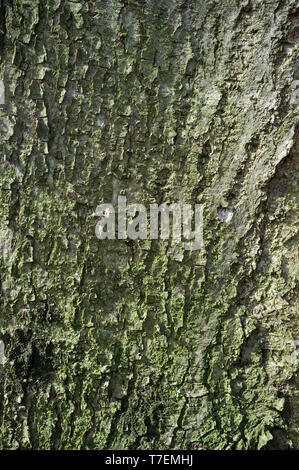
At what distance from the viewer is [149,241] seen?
1.39m

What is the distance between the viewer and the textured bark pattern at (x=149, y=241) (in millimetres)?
1353

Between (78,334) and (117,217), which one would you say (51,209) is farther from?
(78,334)

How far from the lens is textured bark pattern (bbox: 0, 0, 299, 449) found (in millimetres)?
1353

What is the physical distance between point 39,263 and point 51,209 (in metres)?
0.16

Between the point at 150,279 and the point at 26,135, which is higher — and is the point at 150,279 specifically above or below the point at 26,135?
below

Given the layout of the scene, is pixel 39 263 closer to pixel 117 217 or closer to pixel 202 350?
pixel 117 217

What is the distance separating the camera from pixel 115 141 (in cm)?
137

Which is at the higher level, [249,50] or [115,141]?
[249,50]

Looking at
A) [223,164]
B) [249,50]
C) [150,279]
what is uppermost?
[249,50]

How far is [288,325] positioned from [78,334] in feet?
1.94

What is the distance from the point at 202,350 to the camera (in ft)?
4.57

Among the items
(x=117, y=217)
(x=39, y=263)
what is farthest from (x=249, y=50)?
(x=39, y=263)

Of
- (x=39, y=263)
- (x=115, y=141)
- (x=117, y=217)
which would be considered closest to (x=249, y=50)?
(x=115, y=141)
